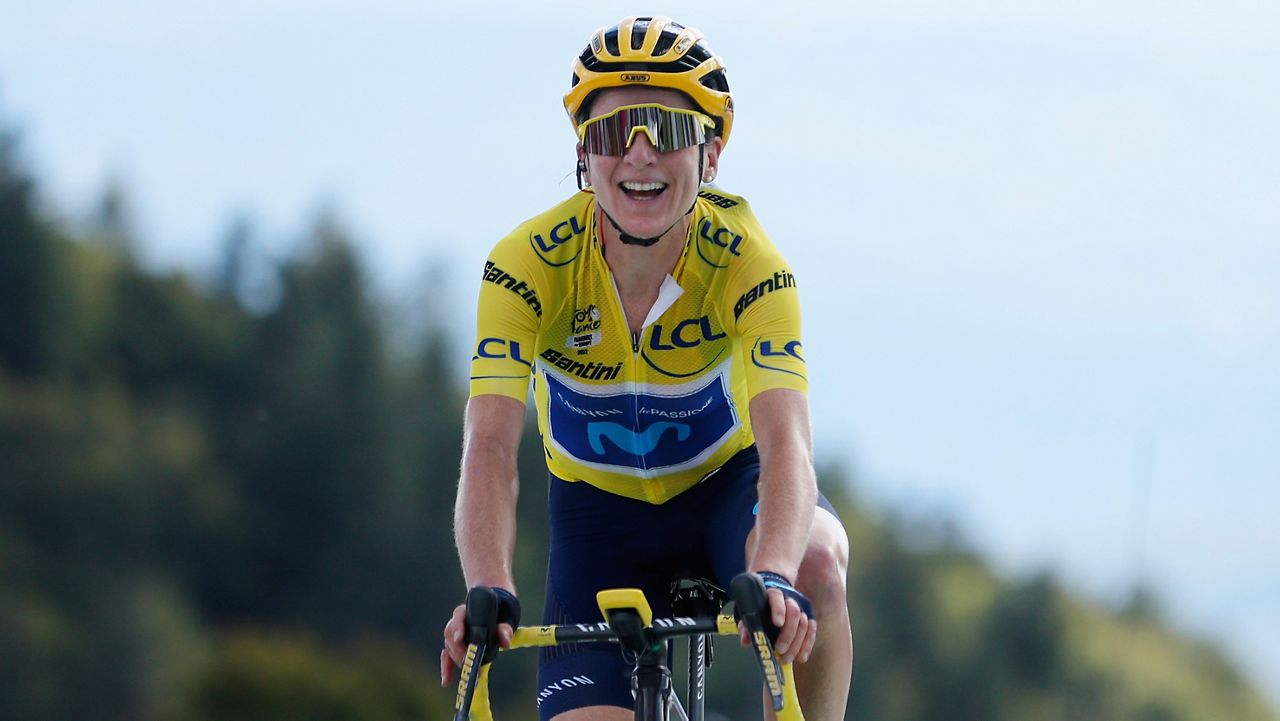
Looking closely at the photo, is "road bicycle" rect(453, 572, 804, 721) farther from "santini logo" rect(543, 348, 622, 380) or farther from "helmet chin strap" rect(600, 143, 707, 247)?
"helmet chin strap" rect(600, 143, 707, 247)

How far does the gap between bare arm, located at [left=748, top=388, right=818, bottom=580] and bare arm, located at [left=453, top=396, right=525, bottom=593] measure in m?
0.58

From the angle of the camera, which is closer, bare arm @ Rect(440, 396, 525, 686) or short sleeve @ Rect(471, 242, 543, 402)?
bare arm @ Rect(440, 396, 525, 686)

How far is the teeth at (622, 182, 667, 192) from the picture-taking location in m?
3.98

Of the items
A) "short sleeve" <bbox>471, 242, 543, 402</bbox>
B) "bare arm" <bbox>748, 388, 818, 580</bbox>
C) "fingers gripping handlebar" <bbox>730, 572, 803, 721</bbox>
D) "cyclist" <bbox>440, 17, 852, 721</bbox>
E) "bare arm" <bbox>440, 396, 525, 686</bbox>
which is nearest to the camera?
"fingers gripping handlebar" <bbox>730, 572, 803, 721</bbox>

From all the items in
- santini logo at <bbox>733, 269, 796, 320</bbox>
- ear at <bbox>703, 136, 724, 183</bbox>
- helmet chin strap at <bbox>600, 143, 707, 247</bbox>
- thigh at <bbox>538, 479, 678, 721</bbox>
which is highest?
ear at <bbox>703, 136, 724, 183</bbox>

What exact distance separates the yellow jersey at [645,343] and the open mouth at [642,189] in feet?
0.87

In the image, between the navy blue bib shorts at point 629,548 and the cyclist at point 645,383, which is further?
the navy blue bib shorts at point 629,548

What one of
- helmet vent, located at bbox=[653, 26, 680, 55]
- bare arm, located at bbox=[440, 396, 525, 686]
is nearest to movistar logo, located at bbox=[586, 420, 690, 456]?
bare arm, located at bbox=[440, 396, 525, 686]

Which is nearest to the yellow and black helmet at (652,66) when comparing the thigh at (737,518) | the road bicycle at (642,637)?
the thigh at (737,518)

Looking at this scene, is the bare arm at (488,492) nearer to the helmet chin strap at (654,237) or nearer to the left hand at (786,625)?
the helmet chin strap at (654,237)

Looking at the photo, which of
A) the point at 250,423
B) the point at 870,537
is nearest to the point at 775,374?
the point at 250,423

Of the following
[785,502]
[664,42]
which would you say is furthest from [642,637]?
[664,42]

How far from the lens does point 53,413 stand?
51.6 feet

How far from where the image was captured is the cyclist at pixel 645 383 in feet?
12.9
